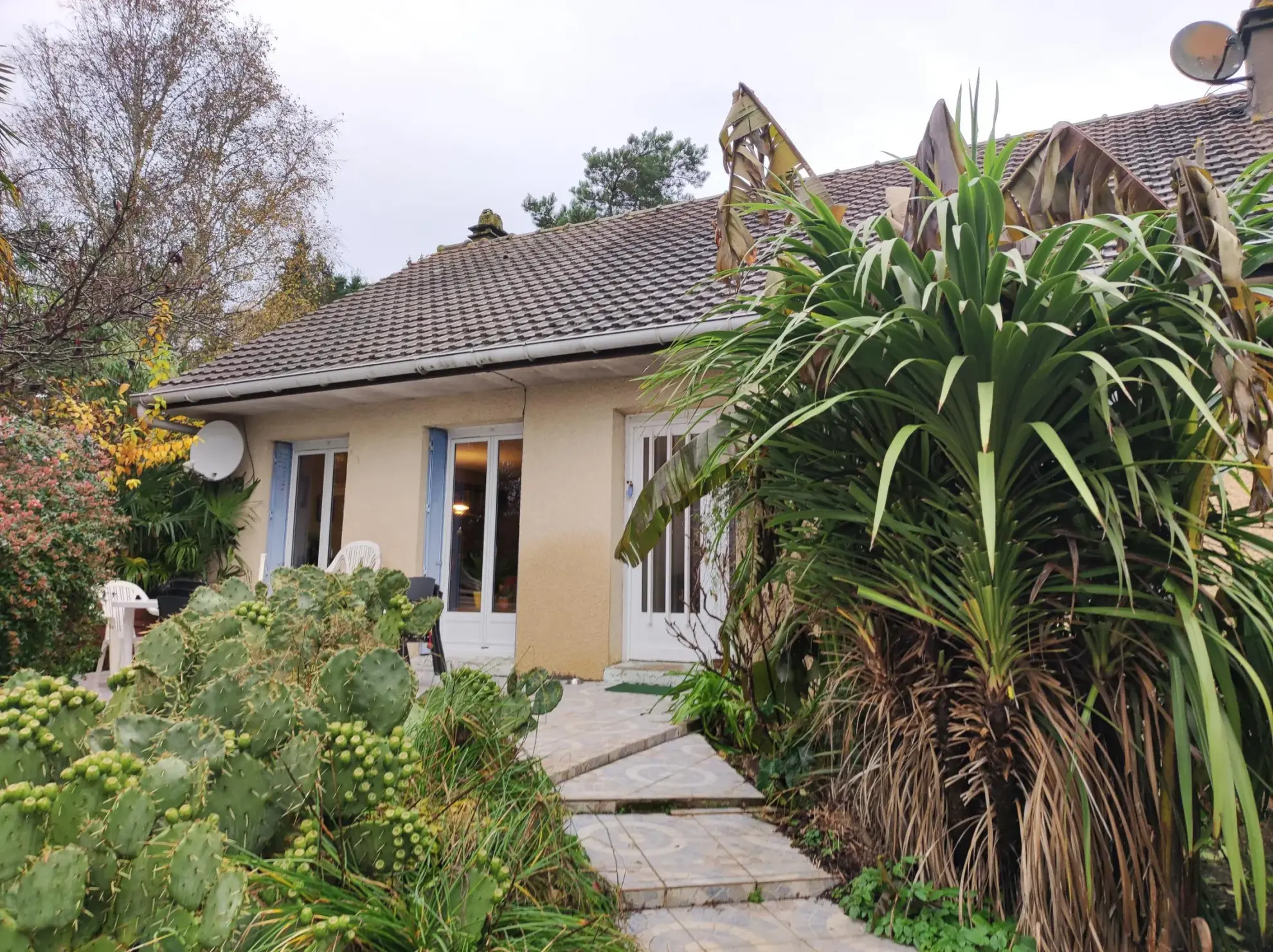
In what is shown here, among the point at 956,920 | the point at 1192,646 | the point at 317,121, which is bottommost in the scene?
the point at 956,920

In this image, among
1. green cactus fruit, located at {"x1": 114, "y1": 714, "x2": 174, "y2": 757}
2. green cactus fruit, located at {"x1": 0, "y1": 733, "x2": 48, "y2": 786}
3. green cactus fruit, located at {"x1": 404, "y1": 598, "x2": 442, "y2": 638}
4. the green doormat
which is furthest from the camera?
the green doormat

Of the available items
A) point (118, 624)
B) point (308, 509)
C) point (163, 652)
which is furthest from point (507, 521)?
point (163, 652)

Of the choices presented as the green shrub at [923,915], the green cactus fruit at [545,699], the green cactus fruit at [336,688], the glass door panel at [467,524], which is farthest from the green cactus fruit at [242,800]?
the glass door panel at [467,524]

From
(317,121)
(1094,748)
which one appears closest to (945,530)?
(1094,748)

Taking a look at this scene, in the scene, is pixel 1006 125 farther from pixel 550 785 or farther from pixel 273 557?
pixel 273 557

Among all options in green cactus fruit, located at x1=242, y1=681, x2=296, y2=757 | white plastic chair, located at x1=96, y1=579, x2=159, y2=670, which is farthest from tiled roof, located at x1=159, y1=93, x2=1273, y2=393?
green cactus fruit, located at x1=242, y1=681, x2=296, y2=757

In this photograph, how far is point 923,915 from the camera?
2.80 meters

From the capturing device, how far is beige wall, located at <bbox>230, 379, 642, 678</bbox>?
24.9ft

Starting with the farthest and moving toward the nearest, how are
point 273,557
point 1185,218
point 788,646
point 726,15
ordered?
1. point 726,15
2. point 273,557
3. point 788,646
4. point 1185,218

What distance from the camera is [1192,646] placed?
7.40 ft

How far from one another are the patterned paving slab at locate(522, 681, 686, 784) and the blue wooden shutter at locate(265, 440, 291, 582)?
512cm

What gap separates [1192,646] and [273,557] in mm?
Result: 9766

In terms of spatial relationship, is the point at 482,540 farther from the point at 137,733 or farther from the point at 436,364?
the point at 137,733

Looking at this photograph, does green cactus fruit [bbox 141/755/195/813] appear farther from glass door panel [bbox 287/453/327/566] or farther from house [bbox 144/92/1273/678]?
glass door panel [bbox 287/453/327/566]
